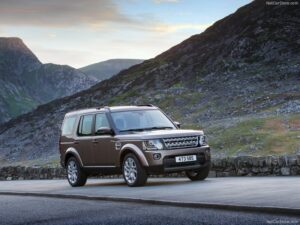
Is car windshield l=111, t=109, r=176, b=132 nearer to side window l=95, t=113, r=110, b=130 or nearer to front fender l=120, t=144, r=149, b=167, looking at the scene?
side window l=95, t=113, r=110, b=130

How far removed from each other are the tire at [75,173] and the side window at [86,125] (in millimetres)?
867

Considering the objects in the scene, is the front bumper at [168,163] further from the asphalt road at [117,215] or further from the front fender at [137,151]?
the asphalt road at [117,215]

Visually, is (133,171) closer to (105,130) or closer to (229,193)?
(105,130)

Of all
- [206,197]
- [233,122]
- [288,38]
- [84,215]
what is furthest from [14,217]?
[288,38]

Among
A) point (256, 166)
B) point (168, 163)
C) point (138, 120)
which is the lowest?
point (256, 166)

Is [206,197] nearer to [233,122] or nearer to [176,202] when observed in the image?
[176,202]

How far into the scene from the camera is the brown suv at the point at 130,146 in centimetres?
1645

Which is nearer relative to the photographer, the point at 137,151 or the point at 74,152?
the point at 137,151

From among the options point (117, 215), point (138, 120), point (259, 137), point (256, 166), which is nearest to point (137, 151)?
point (138, 120)

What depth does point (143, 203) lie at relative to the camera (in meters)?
12.9

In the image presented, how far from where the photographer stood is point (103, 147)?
17984 mm

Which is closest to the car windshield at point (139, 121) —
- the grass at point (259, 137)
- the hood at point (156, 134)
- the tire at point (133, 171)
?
the hood at point (156, 134)

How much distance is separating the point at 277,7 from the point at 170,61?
25.7 m

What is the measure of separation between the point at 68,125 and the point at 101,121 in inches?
82.8
